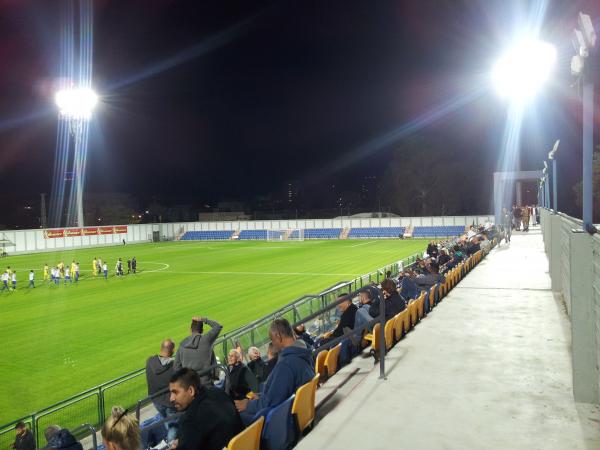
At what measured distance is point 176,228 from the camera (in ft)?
236

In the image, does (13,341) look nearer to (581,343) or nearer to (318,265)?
(581,343)

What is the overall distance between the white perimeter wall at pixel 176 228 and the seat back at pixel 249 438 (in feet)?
185

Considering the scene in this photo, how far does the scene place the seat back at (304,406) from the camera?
491 centimetres

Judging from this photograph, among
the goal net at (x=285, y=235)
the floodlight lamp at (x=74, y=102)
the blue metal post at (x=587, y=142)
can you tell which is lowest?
the goal net at (x=285, y=235)

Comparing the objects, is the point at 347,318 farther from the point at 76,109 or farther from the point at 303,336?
the point at 76,109

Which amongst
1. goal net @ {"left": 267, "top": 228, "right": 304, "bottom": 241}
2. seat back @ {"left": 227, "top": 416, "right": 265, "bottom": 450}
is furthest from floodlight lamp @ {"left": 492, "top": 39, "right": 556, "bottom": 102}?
goal net @ {"left": 267, "top": 228, "right": 304, "bottom": 241}

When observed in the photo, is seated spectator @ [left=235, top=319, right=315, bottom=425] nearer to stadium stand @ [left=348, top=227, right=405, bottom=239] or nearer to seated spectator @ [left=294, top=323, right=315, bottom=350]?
seated spectator @ [left=294, top=323, right=315, bottom=350]

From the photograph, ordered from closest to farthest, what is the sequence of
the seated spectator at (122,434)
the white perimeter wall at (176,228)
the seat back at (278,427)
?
the seated spectator at (122,434) < the seat back at (278,427) < the white perimeter wall at (176,228)

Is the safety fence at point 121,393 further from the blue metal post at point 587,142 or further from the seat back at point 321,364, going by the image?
the blue metal post at point 587,142

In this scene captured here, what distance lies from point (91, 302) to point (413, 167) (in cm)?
6774

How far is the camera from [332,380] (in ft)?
23.0

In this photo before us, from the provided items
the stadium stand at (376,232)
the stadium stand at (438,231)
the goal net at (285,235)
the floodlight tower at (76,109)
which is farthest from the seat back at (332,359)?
the goal net at (285,235)

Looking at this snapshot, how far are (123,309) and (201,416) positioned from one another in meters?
19.0

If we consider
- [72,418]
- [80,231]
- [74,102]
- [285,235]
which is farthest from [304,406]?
[285,235]
